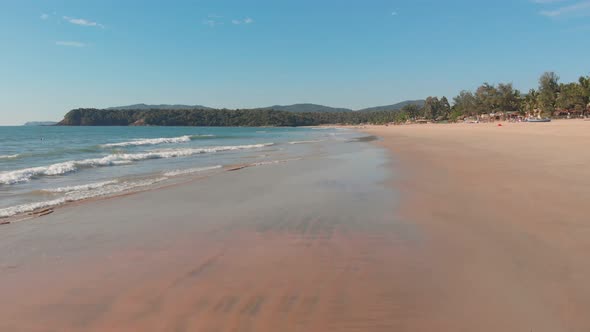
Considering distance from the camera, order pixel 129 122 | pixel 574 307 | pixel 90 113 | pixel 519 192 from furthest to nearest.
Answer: pixel 129 122
pixel 90 113
pixel 519 192
pixel 574 307

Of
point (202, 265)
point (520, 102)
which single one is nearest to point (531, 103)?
point (520, 102)

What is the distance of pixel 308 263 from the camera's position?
405cm

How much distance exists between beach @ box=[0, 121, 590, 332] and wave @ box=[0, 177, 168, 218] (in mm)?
592

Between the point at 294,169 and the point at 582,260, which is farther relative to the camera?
the point at 294,169

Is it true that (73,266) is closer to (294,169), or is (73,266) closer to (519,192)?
(519,192)

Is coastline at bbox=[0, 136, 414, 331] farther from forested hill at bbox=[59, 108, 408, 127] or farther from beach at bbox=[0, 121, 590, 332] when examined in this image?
forested hill at bbox=[59, 108, 408, 127]

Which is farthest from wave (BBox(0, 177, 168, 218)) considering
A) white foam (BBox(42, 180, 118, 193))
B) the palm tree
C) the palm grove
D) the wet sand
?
the palm tree

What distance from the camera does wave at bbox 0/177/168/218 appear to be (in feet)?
22.7

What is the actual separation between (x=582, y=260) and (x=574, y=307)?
126 cm

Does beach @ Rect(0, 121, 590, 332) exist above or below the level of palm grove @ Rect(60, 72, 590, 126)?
below

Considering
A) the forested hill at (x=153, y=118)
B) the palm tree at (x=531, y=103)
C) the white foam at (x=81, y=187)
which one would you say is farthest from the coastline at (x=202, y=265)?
the forested hill at (x=153, y=118)

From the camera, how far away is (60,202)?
7.59 m

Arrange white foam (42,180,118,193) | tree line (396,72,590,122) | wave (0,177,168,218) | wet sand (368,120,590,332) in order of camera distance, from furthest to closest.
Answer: tree line (396,72,590,122)
white foam (42,180,118,193)
wave (0,177,168,218)
wet sand (368,120,590,332)

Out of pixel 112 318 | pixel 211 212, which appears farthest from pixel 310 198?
pixel 112 318
